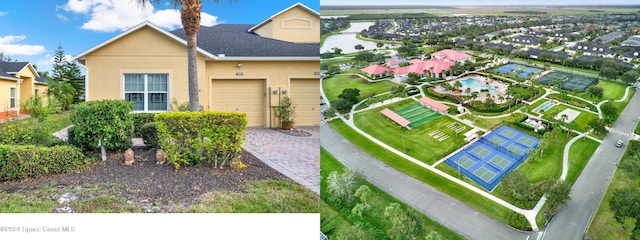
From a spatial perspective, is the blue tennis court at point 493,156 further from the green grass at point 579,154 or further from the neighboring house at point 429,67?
the neighboring house at point 429,67

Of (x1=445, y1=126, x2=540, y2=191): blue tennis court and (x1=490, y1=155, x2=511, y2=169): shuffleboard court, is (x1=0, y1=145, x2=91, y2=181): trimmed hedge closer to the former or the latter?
(x1=445, y1=126, x2=540, y2=191): blue tennis court

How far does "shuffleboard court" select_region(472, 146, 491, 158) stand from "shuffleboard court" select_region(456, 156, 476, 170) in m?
0.08

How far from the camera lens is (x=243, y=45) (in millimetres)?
5273

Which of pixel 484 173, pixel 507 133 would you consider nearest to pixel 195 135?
pixel 484 173

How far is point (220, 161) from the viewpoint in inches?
152

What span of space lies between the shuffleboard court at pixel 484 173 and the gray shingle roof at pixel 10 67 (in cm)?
473

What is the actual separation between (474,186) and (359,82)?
42.6 inches

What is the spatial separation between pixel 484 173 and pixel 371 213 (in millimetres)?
813

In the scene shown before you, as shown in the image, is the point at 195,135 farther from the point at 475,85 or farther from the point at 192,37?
the point at 475,85

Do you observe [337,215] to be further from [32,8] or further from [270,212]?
[32,8]

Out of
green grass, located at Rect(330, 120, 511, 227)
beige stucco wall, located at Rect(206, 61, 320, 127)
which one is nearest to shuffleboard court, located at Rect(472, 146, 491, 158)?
green grass, located at Rect(330, 120, 511, 227)

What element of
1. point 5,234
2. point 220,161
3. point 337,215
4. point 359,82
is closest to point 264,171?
point 220,161

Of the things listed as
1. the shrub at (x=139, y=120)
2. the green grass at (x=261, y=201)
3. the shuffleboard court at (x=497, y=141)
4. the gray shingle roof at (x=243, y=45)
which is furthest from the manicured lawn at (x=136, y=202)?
the gray shingle roof at (x=243, y=45)

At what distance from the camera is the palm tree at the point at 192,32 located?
4121 millimetres
